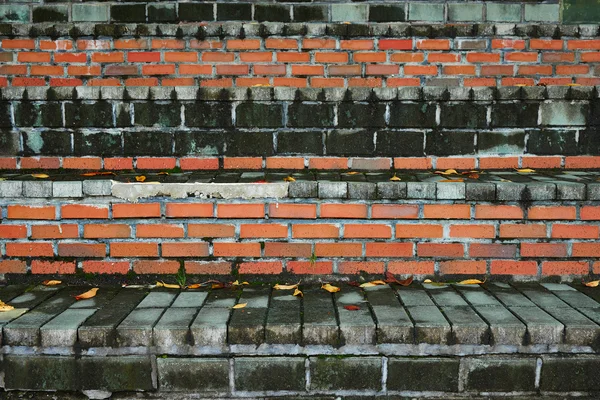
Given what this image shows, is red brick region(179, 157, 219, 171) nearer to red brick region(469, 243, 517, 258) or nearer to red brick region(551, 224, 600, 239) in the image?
red brick region(469, 243, 517, 258)

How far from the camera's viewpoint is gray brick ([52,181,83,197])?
194 cm

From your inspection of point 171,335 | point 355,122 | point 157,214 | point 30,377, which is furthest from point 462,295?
point 30,377

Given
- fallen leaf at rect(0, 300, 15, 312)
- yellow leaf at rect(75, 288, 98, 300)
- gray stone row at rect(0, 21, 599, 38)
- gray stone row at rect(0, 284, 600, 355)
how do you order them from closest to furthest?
gray stone row at rect(0, 284, 600, 355) → fallen leaf at rect(0, 300, 15, 312) → yellow leaf at rect(75, 288, 98, 300) → gray stone row at rect(0, 21, 599, 38)

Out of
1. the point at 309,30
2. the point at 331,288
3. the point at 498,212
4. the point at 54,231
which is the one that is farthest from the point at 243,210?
the point at 309,30

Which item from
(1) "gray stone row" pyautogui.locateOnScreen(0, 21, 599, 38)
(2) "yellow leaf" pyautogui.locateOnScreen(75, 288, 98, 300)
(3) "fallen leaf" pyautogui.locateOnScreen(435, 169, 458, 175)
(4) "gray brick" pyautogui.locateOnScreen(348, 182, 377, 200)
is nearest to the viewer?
(2) "yellow leaf" pyautogui.locateOnScreen(75, 288, 98, 300)

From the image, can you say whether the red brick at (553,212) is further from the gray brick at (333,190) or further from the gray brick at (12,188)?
the gray brick at (12,188)

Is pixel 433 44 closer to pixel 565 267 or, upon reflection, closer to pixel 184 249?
pixel 565 267

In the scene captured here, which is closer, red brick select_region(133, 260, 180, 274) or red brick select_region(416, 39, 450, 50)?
red brick select_region(133, 260, 180, 274)

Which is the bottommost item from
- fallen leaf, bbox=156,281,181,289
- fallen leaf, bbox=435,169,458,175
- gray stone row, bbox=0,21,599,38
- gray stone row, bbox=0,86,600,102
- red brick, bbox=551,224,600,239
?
fallen leaf, bbox=156,281,181,289

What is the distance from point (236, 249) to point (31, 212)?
0.89m

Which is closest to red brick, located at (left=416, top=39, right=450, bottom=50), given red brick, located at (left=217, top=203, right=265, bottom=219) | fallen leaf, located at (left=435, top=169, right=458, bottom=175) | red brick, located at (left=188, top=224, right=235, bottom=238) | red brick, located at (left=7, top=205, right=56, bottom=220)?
fallen leaf, located at (left=435, top=169, right=458, bottom=175)

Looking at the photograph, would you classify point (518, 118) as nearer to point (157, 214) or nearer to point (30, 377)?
point (157, 214)

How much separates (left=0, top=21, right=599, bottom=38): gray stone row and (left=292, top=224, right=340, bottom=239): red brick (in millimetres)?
2084

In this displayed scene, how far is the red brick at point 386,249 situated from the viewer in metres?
1.97
